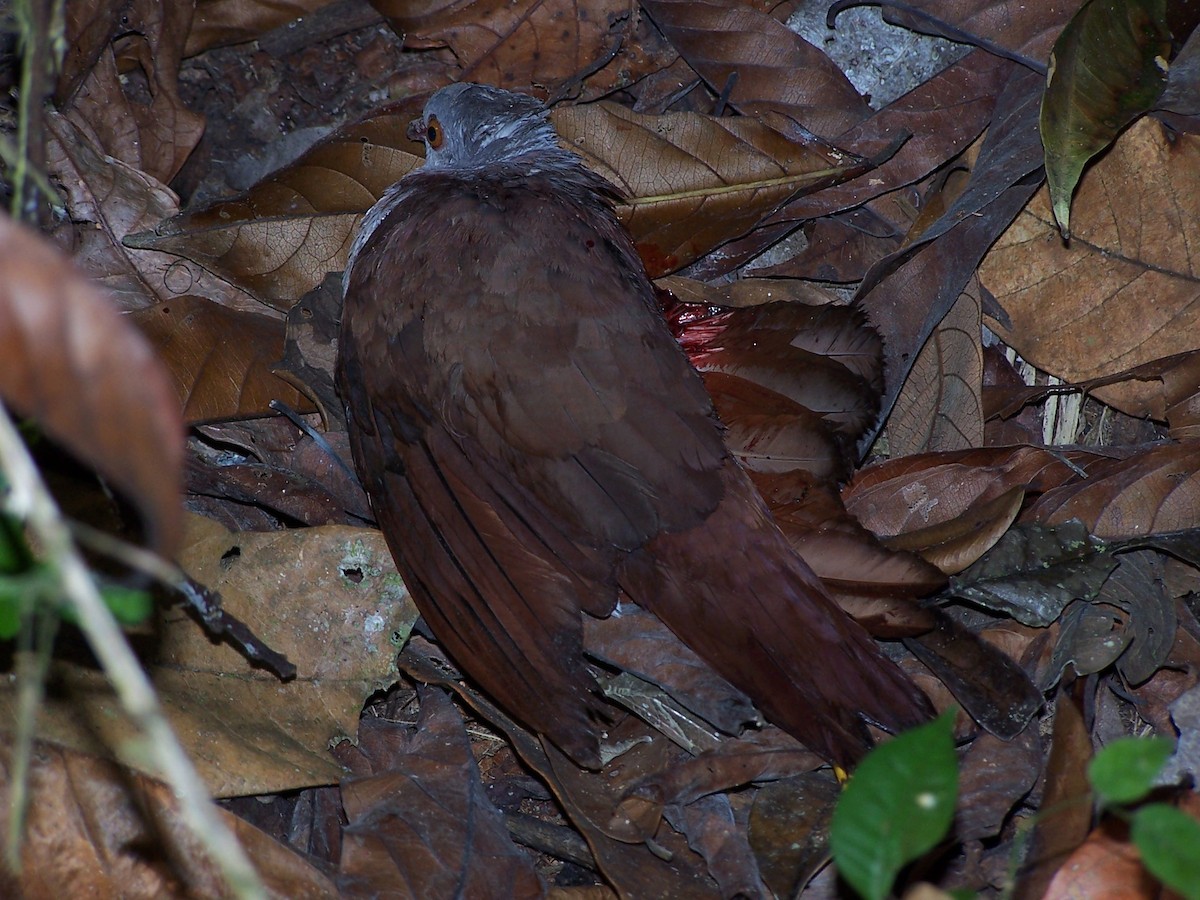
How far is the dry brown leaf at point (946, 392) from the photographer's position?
12.3 feet

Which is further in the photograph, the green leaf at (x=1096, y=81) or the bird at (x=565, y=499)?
the green leaf at (x=1096, y=81)

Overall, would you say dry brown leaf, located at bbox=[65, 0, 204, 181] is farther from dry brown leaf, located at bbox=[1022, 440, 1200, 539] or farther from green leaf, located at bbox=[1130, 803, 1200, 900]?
green leaf, located at bbox=[1130, 803, 1200, 900]

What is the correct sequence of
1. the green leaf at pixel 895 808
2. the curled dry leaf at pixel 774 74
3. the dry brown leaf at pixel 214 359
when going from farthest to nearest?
the curled dry leaf at pixel 774 74 < the dry brown leaf at pixel 214 359 < the green leaf at pixel 895 808

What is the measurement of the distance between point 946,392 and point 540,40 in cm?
210

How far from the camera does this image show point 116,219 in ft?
13.1

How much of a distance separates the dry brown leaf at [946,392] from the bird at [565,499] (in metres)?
0.92

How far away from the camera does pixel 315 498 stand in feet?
11.8

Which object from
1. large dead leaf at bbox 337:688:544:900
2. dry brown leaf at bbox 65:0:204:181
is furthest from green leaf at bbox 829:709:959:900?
dry brown leaf at bbox 65:0:204:181

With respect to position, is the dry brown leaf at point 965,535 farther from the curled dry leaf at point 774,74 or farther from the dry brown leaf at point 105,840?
the dry brown leaf at point 105,840

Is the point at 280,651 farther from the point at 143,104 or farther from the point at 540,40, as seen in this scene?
the point at 540,40

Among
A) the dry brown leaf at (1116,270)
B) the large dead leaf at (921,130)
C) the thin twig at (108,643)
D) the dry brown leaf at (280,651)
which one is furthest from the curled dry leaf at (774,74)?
the thin twig at (108,643)

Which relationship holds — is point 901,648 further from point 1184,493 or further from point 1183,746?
point 1184,493

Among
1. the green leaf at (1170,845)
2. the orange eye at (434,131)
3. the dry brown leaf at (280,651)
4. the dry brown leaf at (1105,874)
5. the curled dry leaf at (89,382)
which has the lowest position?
the dry brown leaf at (280,651)

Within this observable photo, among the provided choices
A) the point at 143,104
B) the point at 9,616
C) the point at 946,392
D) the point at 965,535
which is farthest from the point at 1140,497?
the point at 143,104
